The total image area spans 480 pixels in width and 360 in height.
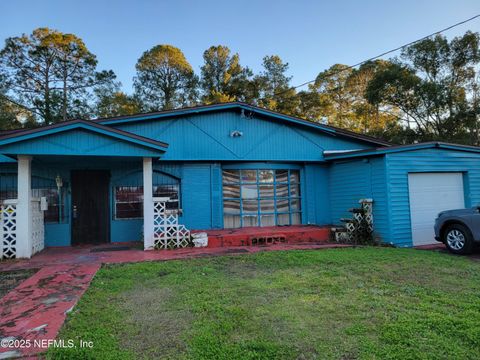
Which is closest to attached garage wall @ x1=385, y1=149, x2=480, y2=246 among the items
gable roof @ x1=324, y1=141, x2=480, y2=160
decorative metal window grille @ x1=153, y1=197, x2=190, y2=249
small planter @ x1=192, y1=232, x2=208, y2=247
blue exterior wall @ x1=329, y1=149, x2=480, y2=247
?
blue exterior wall @ x1=329, y1=149, x2=480, y2=247

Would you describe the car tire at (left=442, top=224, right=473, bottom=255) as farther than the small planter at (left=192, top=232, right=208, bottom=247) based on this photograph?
No

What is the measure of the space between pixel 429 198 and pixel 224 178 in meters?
6.53

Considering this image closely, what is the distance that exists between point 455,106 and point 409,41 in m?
10.4

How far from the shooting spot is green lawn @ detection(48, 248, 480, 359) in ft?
9.94

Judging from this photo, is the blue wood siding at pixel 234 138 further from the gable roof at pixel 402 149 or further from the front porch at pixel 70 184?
the front porch at pixel 70 184

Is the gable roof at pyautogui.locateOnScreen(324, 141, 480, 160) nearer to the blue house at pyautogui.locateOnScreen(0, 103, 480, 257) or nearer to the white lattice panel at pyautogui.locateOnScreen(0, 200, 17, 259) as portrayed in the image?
the blue house at pyautogui.locateOnScreen(0, 103, 480, 257)

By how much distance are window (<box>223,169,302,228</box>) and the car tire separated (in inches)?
187

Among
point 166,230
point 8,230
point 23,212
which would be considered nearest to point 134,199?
point 166,230

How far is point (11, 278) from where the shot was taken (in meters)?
6.04

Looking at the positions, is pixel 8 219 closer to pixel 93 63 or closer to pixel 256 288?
pixel 256 288

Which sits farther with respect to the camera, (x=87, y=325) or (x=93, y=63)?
(x=93, y=63)

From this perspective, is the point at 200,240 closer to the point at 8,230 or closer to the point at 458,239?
the point at 8,230

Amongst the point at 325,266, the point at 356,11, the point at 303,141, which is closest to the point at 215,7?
the point at 356,11

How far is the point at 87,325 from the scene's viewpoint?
141 inches
